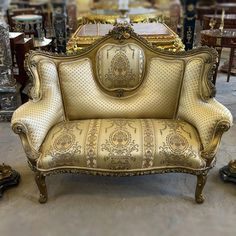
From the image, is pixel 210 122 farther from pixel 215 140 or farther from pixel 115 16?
pixel 115 16

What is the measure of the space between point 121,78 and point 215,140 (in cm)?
73

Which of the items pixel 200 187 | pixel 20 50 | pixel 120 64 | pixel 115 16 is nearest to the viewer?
pixel 200 187

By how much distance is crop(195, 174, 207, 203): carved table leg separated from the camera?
1751 mm

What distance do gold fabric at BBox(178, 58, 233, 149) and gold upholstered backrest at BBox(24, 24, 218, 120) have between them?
0.04 metres

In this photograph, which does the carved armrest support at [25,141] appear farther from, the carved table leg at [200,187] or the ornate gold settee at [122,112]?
the carved table leg at [200,187]

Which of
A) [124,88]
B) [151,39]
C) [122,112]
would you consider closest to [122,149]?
[122,112]

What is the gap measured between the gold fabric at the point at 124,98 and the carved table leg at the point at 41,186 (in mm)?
464

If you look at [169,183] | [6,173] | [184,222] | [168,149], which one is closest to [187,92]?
[168,149]

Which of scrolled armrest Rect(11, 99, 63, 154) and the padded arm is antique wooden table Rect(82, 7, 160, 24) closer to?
the padded arm

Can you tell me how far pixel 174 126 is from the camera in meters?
1.83

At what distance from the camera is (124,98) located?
2.04 meters

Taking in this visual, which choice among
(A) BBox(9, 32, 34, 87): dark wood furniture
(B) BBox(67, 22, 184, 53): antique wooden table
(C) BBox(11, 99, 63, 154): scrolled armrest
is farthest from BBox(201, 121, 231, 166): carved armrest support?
(A) BBox(9, 32, 34, 87): dark wood furniture

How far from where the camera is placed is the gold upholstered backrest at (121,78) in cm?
195

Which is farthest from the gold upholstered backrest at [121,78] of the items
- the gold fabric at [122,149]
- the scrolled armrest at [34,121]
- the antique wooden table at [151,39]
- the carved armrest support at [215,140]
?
the antique wooden table at [151,39]
